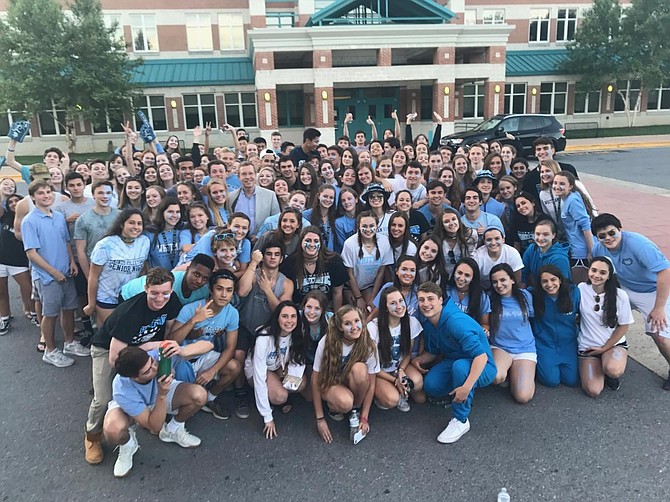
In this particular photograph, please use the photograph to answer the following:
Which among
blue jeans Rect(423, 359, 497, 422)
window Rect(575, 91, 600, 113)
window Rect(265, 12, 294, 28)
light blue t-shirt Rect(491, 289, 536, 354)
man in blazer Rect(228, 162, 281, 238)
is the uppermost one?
window Rect(265, 12, 294, 28)

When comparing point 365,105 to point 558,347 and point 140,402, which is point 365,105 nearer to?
point 558,347

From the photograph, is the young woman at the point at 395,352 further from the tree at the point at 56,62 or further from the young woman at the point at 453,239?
the tree at the point at 56,62

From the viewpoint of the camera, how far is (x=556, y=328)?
15.1 feet

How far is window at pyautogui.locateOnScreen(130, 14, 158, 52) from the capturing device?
1158 inches

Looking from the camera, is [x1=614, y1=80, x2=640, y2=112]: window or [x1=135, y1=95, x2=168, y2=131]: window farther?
[x1=614, y1=80, x2=640, y2=112]: window

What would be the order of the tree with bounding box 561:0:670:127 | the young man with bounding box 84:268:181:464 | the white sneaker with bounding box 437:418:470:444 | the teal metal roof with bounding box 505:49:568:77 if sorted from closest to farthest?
1. the young man with bounding box 84:268:181:464
2. the white sneaker with bounding box 437:418:470:444
3. the tree with bounding box 561:0:670:127
4. the teal metal roof with bounding box 505:49:568:77

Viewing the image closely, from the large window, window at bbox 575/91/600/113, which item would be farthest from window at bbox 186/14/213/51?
window at bbox 575/91/600/113

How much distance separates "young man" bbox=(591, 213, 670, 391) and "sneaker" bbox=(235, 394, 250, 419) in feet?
12.0

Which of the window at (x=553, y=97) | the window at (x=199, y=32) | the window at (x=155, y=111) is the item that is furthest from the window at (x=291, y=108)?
the window at (x=553, y=97)

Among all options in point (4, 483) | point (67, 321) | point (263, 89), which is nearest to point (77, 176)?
point (67, 321)

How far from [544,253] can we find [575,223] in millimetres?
733

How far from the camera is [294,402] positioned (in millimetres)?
4480

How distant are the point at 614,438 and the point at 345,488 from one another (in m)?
2.09

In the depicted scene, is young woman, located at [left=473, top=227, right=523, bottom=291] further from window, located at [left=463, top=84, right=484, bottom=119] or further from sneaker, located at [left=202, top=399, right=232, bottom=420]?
window, located at [left=463, top=84, right=484, bottom=119]
